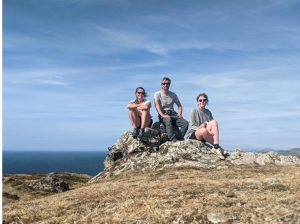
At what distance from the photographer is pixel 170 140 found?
2717cm

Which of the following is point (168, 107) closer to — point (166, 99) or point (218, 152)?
point (166, 99)

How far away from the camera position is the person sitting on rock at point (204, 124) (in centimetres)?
2448

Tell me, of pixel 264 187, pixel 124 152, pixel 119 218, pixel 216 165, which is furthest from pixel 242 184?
pixel 124 152

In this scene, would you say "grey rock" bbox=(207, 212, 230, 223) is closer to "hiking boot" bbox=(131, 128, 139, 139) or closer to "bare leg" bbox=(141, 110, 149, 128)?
"bare leg" bbox=(141, 110, 149, 128)

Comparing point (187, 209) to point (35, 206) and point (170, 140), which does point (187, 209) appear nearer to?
point (35, 206)

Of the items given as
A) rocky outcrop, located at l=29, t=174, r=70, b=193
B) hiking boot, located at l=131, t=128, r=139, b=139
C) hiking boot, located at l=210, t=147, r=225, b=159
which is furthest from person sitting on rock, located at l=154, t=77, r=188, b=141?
rocky outcrop, located at l=29, t=174, r=70, b=193

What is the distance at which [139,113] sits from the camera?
25.7 m

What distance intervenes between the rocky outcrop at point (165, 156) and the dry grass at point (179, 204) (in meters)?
5.23

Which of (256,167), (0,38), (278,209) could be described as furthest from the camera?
(256,167)

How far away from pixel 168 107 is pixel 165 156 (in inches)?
117

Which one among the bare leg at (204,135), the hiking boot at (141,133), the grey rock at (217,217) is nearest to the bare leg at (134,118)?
A: the hiking boot at (141,133)

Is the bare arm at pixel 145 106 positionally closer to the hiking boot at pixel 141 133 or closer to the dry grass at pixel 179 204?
the hiking boot at pixel 141 133

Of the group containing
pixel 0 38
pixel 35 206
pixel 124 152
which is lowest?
pixel 35 206

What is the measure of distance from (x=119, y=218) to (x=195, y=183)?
16.0 feet
